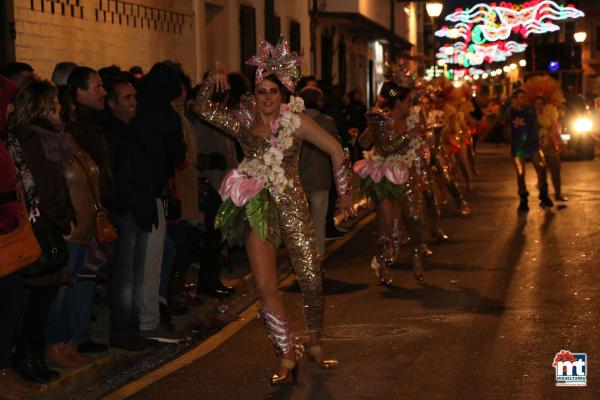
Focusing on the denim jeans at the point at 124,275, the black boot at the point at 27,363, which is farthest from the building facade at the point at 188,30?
the black boot at the point at 27,363

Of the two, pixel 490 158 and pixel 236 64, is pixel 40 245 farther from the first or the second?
pixel 490 158

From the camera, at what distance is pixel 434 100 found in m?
18.9

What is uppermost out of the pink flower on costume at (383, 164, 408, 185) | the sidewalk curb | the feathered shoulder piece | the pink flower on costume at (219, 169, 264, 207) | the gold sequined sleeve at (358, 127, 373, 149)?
the feathered shoulder piece

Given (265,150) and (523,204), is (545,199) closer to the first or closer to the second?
(523,204)

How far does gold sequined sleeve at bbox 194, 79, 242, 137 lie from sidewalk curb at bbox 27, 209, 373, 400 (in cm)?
179

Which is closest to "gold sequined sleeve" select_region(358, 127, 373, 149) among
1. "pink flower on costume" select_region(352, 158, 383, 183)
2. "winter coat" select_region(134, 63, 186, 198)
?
"pink flower on costume" select_region(352, 158, 383, 183)

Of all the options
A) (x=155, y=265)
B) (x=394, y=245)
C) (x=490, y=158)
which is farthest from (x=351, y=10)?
(x=155, y=265)

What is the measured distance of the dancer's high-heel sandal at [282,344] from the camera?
309 inches

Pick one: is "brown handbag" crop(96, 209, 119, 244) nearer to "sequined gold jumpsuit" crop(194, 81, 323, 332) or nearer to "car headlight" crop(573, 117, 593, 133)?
"sequined gold jumpsuit" crop(194, 81, 323, 332)

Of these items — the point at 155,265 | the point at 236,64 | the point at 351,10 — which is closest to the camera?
the point at 155,265

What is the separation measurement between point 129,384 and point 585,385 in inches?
115

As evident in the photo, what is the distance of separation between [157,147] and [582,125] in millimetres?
25000

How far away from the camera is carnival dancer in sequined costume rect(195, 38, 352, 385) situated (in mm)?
7941

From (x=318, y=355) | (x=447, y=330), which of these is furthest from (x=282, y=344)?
(x=447, y=330)
